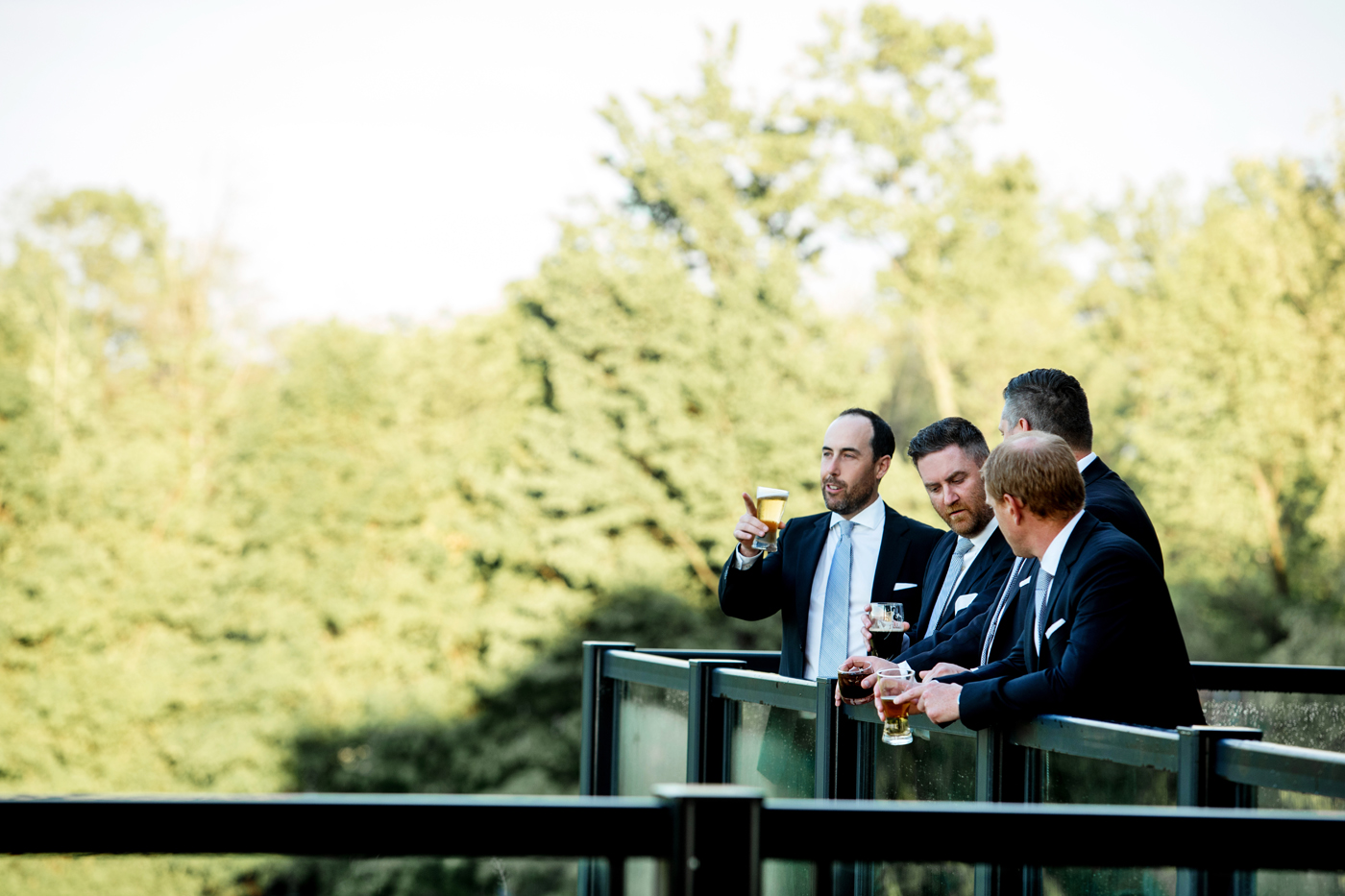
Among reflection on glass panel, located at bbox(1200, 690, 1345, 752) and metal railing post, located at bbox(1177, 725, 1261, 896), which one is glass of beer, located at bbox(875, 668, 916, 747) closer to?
metal railing post, located at bbox(1177, 725, 1261, 896)

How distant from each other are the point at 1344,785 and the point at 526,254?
1009 inches

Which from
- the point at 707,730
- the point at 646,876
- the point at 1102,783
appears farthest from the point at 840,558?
the point at 646,876

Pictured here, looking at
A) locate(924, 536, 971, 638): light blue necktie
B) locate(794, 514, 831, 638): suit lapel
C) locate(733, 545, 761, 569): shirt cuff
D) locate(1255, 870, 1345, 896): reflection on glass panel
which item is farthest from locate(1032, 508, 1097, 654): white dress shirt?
locate(733, 545, 761, 569): shirt cuff

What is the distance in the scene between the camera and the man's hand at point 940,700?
2979 millimetres

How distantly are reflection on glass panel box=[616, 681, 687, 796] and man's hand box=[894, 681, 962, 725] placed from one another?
67.6 inches

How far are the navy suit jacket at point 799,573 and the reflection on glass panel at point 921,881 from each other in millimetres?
2477

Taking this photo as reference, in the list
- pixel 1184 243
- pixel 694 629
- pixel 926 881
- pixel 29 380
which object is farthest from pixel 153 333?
pixel 926 881

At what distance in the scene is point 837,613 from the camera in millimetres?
4660

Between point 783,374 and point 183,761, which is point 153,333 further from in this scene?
point 783,374

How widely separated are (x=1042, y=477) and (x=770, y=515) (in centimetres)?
158

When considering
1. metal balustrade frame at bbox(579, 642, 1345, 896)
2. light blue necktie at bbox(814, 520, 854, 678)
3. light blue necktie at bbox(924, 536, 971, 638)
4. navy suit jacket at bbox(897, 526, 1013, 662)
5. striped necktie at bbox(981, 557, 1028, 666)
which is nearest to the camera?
metal balustrade frame at bbox(579, 642, 1345, 896)

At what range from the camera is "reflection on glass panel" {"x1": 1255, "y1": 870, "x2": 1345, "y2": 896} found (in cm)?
171

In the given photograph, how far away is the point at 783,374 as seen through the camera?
2503cm

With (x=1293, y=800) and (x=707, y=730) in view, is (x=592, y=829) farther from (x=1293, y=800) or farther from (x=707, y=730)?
(x=707, y=730)
